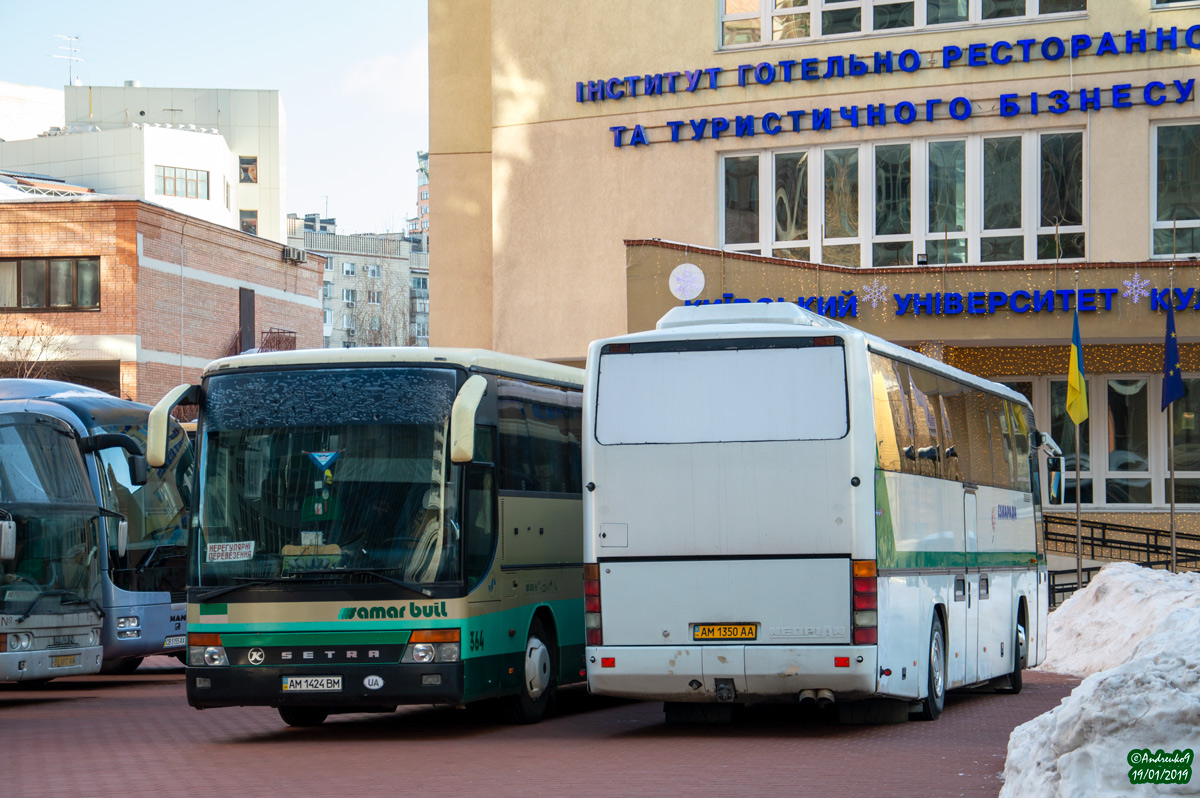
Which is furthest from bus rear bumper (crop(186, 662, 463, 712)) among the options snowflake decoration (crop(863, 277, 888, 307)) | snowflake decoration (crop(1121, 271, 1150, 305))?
snowflake decoration (crop(1121, 271, 1150, 305))

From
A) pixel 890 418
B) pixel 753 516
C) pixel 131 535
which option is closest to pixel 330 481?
pixel 753 516

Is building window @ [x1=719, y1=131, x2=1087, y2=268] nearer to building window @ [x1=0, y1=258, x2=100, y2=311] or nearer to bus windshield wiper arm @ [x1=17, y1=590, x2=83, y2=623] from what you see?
bus windshield wiper arm @ [x1=17, y1=590, x2=83, y2=623]

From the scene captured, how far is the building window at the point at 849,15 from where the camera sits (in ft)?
93.4

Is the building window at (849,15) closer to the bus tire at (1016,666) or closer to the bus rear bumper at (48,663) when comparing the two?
the bus tire at (1016,666)

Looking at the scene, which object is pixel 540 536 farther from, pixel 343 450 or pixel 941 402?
pixel 941 402

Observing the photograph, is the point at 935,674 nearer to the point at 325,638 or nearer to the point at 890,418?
the point at 890,418

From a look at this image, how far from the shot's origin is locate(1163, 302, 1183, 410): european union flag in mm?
25719

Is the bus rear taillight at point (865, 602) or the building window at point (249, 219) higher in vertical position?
the building window at point (249, 219)

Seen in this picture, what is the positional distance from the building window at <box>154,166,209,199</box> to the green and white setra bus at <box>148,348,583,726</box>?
7418cm

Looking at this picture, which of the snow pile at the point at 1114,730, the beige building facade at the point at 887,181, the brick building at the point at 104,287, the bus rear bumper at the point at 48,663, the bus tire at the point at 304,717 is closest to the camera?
the snow pile at the point at 1114,730

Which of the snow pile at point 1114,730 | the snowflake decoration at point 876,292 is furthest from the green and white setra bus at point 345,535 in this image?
the snowflake decoration at point 876,292

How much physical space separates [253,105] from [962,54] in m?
71.6

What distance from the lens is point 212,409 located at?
14203 mm

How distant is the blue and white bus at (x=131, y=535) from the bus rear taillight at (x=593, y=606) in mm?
7849
